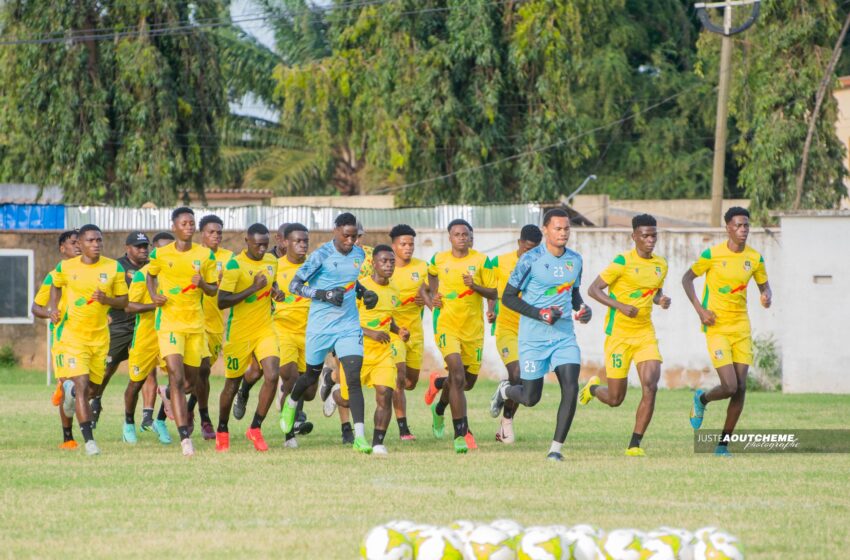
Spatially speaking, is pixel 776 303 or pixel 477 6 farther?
pixel 477 6

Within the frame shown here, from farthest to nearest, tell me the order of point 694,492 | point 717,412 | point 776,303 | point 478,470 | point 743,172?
1. point 743,172
2. point 776,303
3. point 717,412
4. point 478,470
5. point 694,492

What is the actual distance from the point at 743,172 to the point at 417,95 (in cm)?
776

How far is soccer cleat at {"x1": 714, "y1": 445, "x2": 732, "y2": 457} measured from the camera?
1390cm

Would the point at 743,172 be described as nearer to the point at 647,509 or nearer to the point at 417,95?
the point at 417,95

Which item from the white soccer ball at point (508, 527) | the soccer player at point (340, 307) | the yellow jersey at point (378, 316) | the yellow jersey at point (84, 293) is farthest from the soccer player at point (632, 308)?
the white soccer ball at point (508, 527)

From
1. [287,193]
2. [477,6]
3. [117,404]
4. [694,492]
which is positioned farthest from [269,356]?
[287,193]

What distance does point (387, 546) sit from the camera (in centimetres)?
770

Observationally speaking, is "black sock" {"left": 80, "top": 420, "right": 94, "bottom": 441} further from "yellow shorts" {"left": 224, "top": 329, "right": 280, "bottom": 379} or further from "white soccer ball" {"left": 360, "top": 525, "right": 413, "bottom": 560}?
"white soccer ball" {"left": 360, "top": 525, "right": 413, "bottom": 560}

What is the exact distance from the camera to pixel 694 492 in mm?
11117

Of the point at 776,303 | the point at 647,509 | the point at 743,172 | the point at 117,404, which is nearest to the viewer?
the point at 647,509

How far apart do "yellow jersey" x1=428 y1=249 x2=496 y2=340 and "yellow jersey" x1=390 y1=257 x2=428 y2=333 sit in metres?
0.13

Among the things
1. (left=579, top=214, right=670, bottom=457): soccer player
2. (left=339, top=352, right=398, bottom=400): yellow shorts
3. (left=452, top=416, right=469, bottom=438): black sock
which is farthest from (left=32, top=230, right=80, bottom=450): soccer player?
(left=579, top=214, right=670, bottom=457): soccer player

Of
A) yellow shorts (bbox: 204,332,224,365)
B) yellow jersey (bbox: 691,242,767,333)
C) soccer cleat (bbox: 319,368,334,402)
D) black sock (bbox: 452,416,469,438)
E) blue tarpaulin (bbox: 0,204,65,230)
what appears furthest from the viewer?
blue tarpaulin (bbox: 0,204,65,230)

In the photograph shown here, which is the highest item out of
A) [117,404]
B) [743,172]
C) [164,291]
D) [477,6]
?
[477,6]
